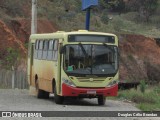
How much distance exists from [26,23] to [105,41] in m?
25.9

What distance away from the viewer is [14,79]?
38.9 meters

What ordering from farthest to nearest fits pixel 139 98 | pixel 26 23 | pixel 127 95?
pixel 26 23
pixel 127 95
pixel 139 98

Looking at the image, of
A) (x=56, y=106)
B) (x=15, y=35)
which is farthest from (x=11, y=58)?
(x=56, y=106)

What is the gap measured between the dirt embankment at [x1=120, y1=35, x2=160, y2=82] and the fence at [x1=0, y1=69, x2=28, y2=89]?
55.3ft

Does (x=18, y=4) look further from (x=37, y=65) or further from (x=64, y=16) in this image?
(x=37, y=65)

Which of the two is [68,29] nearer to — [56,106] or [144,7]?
[144,7]

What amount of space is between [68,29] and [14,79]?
15.6 m

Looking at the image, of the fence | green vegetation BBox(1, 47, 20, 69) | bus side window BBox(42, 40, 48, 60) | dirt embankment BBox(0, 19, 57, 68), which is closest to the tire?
bus side window BBox(42, 40, 48, 60)

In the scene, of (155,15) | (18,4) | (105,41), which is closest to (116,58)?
(105,41)

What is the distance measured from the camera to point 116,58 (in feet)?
77.4

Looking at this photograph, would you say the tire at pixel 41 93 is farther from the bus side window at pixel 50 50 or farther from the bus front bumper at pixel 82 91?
the bus front bumper at pixel 82 91

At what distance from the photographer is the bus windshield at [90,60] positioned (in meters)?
23.0

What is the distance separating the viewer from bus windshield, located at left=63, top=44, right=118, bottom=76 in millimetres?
23000

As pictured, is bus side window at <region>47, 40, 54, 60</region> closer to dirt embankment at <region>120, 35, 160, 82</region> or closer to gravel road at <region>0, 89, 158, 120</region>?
gravel road at <region>0, 89, 158, 120</region>
